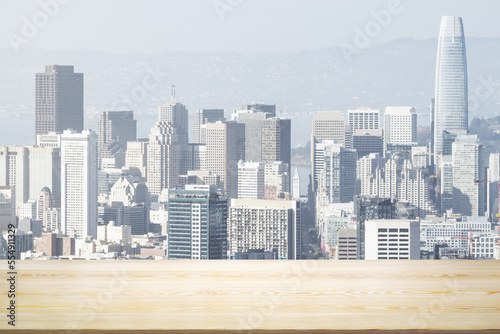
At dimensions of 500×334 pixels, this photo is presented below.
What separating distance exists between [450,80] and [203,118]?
9.03 metres

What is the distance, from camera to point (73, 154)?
2080 centimetres

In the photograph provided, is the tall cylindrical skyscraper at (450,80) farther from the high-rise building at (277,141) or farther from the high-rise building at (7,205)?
the high-rise building at (7,205)

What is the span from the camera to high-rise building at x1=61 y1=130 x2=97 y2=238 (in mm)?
18547

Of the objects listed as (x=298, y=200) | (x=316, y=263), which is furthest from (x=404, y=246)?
(x=316, y=263)

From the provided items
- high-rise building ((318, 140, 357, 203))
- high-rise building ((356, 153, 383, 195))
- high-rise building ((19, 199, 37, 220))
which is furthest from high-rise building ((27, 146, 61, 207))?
high-rise building ((356, 153, 383, 195))

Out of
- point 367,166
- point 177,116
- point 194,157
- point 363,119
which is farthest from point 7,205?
point 363,119

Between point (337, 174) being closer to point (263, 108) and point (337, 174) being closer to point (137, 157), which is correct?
point (263, 108)

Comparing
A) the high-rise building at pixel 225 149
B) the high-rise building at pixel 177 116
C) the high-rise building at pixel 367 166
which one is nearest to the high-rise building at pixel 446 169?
the high-rise building at pixel 367 166

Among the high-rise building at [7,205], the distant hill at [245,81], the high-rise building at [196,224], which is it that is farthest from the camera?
the distant hill at [245,81]

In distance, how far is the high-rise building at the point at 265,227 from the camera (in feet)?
49.4

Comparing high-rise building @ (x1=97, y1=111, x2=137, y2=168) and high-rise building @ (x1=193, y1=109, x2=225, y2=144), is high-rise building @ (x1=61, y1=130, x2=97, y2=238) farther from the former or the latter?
high-rise building @ (x1=193, y1=109, x2=225, y2=144)

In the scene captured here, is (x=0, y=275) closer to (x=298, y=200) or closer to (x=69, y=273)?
(x=69, y=273)

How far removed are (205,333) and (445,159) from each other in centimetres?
2013

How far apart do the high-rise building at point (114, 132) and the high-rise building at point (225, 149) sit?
7.83 ft
